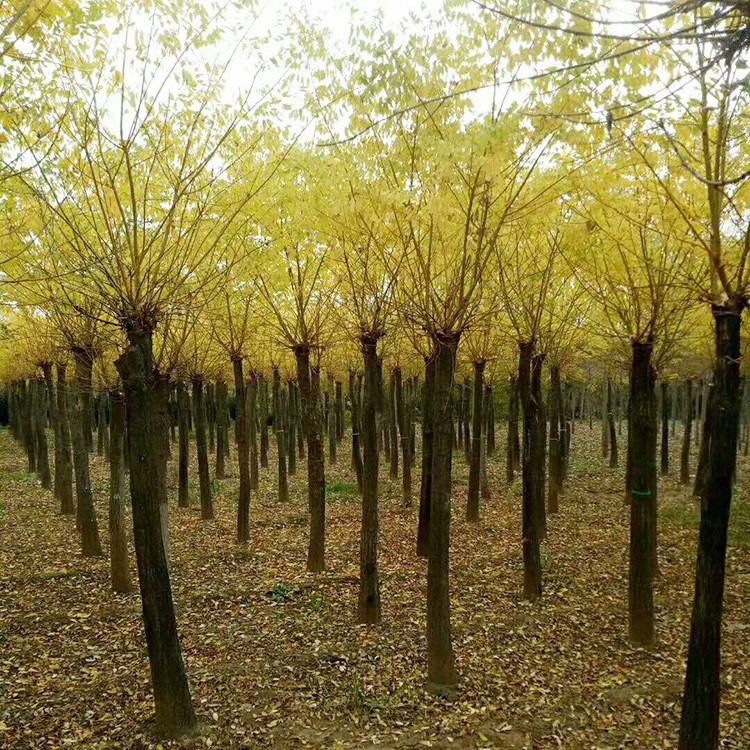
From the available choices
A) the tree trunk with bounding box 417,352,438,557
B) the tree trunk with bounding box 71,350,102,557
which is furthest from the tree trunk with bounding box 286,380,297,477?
the tree trunk with bounding box 417,352,438,557

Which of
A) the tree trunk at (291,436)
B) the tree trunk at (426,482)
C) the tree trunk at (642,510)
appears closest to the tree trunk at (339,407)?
the tree trunk at (291,436)

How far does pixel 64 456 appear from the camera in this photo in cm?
1357

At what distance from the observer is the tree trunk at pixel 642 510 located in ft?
22.6

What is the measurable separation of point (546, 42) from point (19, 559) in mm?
11691

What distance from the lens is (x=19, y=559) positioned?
10.6 meters

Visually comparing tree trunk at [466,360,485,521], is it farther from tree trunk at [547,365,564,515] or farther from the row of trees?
the row of trees

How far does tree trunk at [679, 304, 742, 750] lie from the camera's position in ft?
13.9

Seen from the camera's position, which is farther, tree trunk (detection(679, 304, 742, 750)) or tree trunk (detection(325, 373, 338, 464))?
tree trunk (detection(325, 373, 338, 464))

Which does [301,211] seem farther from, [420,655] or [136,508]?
[420,655]

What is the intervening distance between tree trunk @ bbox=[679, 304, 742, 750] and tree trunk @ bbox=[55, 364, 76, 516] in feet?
39.8

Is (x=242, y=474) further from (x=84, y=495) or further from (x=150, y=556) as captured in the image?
(x=150, y=556)

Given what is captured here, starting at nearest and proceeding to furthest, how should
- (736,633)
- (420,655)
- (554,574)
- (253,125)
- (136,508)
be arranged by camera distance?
(136,508) → (253,125) → (420,655) → (736,633) → (554,574)

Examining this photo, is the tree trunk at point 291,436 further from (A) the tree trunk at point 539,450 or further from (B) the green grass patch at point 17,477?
(A) the tree trunk at point 539,450

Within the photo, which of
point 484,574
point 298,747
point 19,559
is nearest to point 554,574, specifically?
point 484,574
